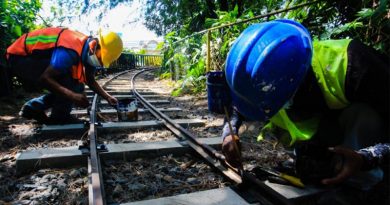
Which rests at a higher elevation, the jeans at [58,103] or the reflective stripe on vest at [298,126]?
the reflective stripe on vest at [298,126]

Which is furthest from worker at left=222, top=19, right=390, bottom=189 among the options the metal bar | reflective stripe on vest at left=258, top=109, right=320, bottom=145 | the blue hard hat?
the metal bar

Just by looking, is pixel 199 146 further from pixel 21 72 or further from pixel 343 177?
pixel 21 72

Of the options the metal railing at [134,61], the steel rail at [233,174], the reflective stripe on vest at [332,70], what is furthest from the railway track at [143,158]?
the metal railing at [134,61]

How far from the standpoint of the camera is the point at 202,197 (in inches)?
85.0

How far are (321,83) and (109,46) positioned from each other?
127 inches

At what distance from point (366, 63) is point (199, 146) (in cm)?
190

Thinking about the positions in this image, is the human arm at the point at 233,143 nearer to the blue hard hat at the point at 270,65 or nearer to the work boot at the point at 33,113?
the blue hard hat at the point at 270,65

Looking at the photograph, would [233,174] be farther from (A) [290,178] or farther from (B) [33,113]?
(B) [33,113]

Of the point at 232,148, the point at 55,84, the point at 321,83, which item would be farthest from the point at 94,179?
the point at 55,84

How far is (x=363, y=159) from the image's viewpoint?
1730 millimetres

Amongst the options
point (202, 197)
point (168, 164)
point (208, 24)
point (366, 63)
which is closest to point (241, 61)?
point (366, 63)

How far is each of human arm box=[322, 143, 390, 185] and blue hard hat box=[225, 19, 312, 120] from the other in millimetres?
411

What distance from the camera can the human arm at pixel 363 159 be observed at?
67.8 inches

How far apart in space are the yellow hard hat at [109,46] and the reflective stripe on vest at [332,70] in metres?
3.13
